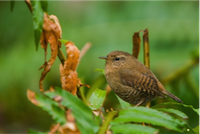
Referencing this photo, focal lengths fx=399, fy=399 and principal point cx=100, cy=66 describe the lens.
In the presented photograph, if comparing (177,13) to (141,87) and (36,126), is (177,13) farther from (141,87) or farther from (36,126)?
(141,87)

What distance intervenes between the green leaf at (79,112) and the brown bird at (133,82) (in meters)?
0.65

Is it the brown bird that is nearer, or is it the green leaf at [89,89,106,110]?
the green leaf at [89,89,106,110]

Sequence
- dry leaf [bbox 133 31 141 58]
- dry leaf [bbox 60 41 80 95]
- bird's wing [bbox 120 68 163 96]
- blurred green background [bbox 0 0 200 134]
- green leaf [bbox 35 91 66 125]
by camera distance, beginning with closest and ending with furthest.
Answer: green leaf [bbox 35 91 66 125]
dry leaf [bbox 60 41 80 95]
dry leaf [bbox 133 31 141 58]
bird's wing [bbox 120 68 163 96]
blurred green background [bbox 0 0 200 134]

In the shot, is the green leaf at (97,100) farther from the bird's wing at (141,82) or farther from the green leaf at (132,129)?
the bird's wing at (141,82)

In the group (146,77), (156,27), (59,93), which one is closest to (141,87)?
(146,77)

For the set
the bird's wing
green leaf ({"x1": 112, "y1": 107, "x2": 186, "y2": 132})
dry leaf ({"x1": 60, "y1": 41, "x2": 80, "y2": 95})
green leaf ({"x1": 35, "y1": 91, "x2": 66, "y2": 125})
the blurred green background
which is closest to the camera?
green leaf ({"x1": 35, "y1": 91, "x2": 66, "y2": 125})

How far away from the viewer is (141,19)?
3996 mm

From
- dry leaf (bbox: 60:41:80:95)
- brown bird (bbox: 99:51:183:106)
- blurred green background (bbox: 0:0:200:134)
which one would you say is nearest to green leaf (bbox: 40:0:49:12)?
dry leaf (bbox: 60:41:80:95)

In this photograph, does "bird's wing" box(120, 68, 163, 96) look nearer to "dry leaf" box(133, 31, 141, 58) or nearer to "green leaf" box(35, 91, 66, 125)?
"dry leaf" box(133, 31, 141, 58)

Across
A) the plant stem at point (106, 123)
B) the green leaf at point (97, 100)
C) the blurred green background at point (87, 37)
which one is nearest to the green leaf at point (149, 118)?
the plant stem at point (106, 123)

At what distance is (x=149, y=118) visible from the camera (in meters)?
1.12

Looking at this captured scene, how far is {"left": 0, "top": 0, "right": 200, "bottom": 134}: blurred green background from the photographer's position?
12.0 feet

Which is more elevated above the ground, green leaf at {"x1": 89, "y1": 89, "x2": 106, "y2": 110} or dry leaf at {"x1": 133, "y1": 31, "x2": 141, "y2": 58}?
dry leaf at {"x1": 133, "y1": 31, "x2": 141, "y2": 58}

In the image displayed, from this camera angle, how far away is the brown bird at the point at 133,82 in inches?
69.3
